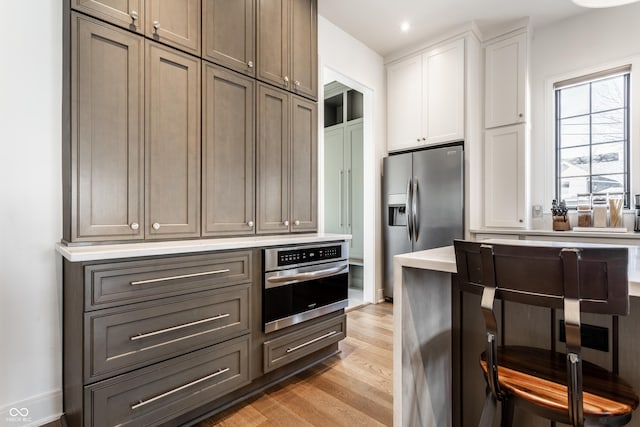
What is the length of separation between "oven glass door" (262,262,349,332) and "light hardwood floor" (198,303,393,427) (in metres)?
0.40

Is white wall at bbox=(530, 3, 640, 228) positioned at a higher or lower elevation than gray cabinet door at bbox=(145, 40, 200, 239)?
higher

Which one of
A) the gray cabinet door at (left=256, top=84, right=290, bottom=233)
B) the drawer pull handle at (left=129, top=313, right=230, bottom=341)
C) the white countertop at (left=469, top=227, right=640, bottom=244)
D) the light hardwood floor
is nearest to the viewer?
the drawer pull handle at (left=129, top=313, right=230, bottom=341)

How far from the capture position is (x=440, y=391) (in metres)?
1.37

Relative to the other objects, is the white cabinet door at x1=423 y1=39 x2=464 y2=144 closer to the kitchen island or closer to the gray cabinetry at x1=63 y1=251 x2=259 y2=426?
the kitchen island

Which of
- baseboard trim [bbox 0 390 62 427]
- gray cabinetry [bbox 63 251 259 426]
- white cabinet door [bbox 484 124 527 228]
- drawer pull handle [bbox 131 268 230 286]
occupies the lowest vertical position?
baseboard trim [bbox 0 390 62 427]

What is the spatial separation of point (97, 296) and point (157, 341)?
34 centimetres

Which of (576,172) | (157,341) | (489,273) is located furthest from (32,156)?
(576,172)

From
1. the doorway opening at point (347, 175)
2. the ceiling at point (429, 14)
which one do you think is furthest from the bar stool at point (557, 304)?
the doorway opening at point (347, 175)

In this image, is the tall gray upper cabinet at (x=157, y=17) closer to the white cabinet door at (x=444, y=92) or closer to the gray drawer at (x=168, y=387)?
the gray drawer at (x=168, y=387)

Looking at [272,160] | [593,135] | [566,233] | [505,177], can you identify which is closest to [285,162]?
[272,160]

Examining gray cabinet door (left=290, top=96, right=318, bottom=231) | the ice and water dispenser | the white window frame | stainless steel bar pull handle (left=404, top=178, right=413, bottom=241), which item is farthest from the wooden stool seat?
the white window frame

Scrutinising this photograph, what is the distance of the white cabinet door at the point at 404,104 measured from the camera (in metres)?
3.67

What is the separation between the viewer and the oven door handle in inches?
75.7

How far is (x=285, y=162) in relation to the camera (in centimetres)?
238
